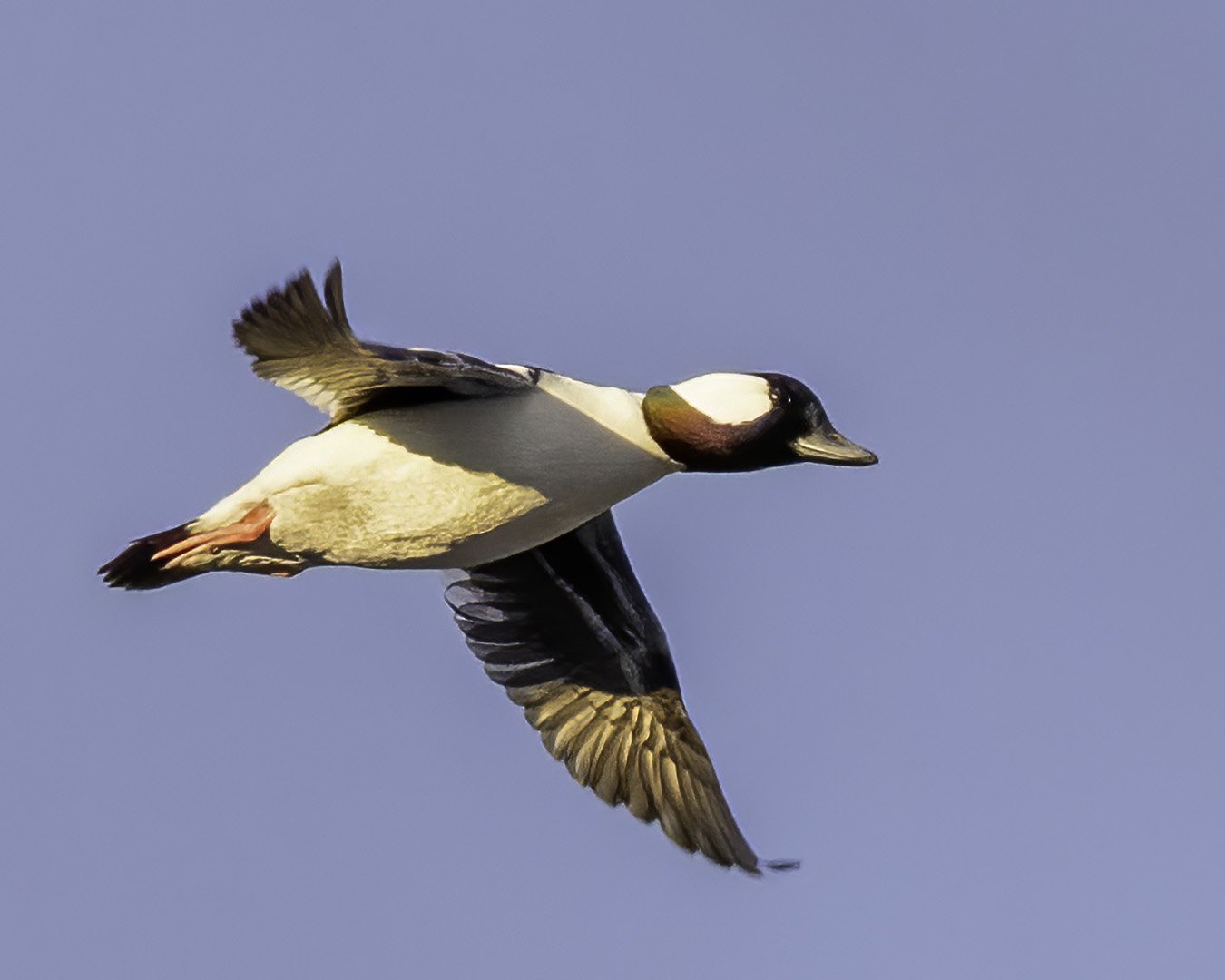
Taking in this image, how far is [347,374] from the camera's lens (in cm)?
909

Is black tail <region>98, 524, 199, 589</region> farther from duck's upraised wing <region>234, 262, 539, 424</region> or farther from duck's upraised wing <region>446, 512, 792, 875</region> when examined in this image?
duck's upraised wing <region>446, 512, 792, 875</region>

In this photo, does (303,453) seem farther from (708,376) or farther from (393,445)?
(708,376)

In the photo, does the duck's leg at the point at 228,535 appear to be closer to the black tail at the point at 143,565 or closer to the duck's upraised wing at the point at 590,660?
the black tail at the point at 143,565

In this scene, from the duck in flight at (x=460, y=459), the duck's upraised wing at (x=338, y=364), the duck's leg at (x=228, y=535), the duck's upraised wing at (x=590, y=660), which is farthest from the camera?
the duck's upraised wing at (x=590, y=660)

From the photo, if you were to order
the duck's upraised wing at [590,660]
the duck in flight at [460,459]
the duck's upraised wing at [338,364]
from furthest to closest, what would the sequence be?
the duck's upraised wing at [590,660] < the duck in flight at [460,459] < the duck's upraised wing at [338,364]

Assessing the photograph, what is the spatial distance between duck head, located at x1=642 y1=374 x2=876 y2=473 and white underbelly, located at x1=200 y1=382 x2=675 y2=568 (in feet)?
0.50

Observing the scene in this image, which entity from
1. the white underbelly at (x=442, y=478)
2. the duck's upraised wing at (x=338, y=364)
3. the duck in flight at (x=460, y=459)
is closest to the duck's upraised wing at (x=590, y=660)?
the duck in flight at (x=460, y=459)

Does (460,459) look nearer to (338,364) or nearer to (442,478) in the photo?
(442,478)

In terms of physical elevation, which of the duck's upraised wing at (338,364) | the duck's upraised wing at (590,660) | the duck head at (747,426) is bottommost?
the duck's upraised wing at (590,660)

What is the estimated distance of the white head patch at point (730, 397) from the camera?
9.33 metres

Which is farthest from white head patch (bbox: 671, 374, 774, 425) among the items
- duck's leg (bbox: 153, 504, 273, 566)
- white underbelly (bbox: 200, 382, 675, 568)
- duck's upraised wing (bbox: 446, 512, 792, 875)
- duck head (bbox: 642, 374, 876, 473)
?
duck's leg (bbox: 153, 504, 273, 566)

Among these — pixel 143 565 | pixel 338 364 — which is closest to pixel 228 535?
pixel 143 565

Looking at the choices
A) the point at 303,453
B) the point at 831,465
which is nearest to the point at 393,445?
the point at 303,453

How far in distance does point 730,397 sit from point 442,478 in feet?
3.74
